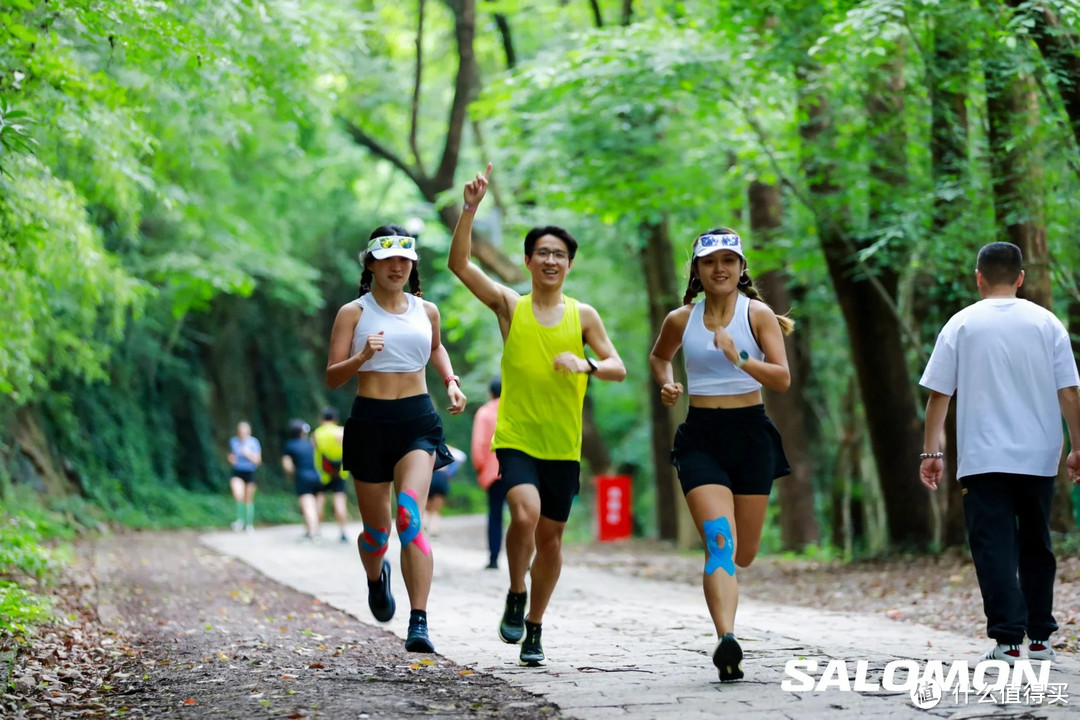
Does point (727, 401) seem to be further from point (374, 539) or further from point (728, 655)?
point (374, 539)

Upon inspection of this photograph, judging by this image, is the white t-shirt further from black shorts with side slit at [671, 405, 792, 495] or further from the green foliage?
the green foliage

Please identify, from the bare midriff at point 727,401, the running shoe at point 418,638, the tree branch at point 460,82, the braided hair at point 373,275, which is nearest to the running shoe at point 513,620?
the running shoe at point 418,638

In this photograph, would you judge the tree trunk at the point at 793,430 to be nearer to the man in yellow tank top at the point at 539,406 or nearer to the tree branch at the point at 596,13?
the tree branch at the point at 596,13

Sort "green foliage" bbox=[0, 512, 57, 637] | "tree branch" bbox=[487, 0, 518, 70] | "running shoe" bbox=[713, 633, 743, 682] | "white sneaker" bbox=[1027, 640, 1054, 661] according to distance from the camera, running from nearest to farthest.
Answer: "running shoe" bbox=[713, 633, 743, 682] < "white sneaker" bbox=[1027, 640, 1054, 661] < "green foliage" bbox=[0, 512, 57, 637] < "tree branch" bbox=[487, 0, 518, 70]

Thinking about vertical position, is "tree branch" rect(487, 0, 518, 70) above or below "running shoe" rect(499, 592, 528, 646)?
above

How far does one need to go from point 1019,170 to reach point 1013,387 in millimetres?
5728

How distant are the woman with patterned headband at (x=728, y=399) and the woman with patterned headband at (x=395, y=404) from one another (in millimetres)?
1485

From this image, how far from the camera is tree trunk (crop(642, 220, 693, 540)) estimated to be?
21.0 m

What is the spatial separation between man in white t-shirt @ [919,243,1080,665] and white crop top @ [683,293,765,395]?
43.0 inches

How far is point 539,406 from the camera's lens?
22.8 feet

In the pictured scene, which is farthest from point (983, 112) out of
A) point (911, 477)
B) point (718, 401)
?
point (718, 401)

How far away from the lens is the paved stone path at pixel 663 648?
18.3 feet

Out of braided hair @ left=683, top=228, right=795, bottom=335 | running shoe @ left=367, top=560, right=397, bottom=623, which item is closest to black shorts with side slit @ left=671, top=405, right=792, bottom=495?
braided hair @ left=683, top=228, right=795, bottom=335

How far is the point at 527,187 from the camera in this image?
24234 millimetres
